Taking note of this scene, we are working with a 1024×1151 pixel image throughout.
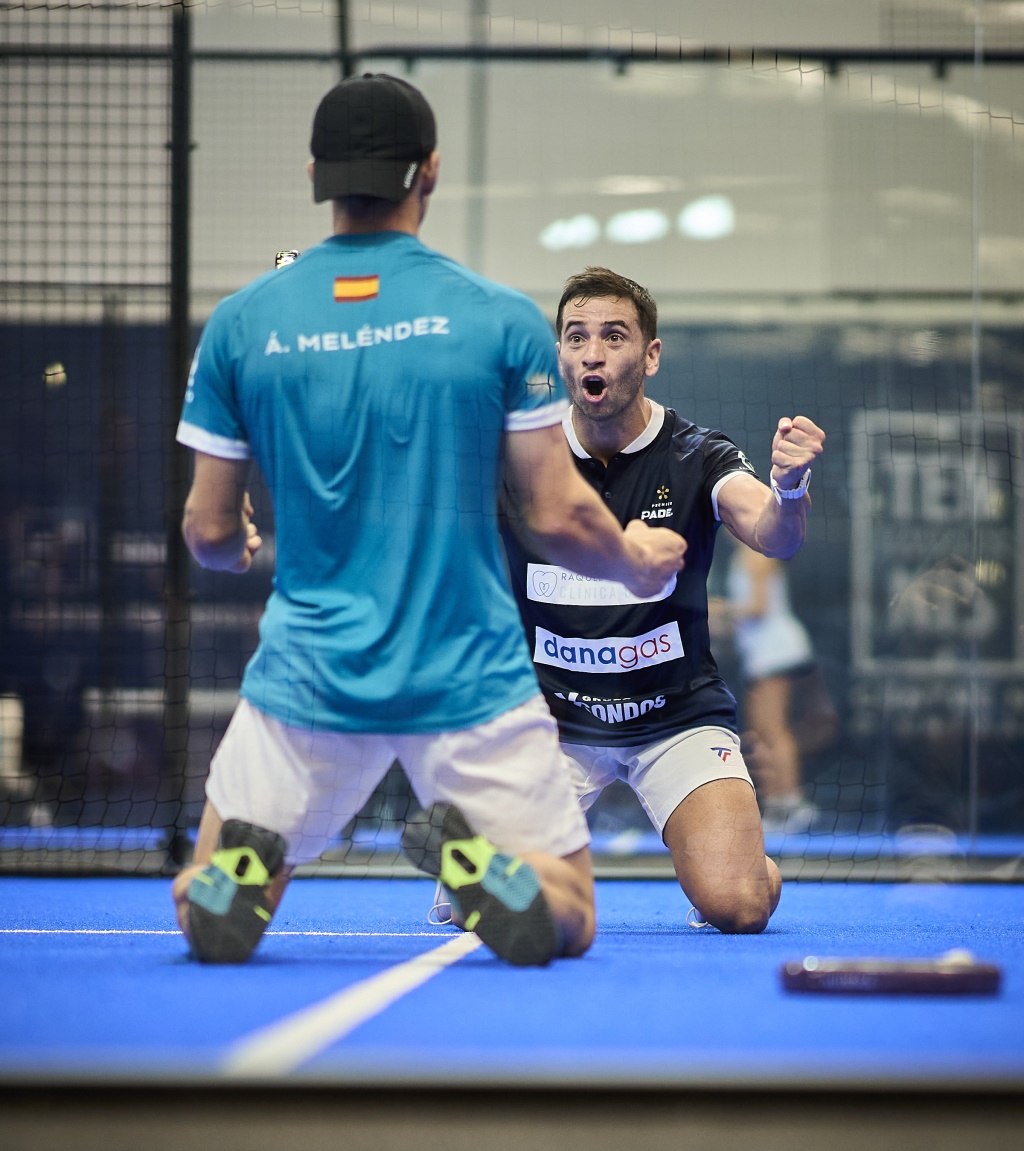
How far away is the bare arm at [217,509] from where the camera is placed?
3.04 meters

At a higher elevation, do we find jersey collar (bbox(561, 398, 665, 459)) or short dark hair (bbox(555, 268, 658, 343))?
short dark hair (bbox(555, 268, 658, 343))

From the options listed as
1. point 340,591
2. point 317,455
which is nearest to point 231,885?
point 340,591

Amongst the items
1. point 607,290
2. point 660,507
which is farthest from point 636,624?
point 607,290

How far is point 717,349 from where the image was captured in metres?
7.49

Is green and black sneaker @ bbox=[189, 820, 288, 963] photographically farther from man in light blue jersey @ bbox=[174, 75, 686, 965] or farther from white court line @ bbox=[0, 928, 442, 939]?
white court line @ bbox=[0, 928, 442, 939]

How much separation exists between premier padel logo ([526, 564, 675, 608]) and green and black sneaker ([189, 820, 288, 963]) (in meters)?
1.62

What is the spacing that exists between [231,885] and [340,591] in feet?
2.15

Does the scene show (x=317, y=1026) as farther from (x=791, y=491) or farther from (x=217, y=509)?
(x=791, y=491)

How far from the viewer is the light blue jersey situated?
2908mm

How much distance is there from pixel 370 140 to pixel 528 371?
617 millimetres

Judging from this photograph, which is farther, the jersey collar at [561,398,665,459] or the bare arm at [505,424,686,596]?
the jersey collar at [561,398,665,459]

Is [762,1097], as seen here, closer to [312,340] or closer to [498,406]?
[498,406]

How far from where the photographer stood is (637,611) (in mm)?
4301

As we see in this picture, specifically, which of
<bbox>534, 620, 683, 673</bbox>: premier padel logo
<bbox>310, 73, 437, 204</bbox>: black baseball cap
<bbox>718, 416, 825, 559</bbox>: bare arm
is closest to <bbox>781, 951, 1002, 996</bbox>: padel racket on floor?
<bbox>718, 416, 825, 559</bbox>: bare arm
